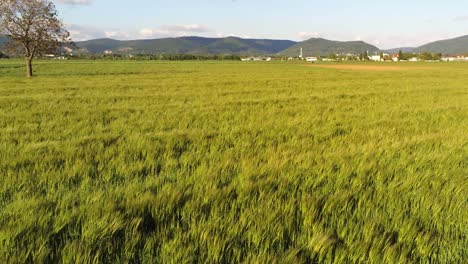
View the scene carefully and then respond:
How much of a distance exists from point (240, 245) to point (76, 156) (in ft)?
A: 12.3

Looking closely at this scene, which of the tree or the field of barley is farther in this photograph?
the tree

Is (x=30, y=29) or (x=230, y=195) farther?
(x=30, y=29)

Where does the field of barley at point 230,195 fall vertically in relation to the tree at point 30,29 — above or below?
below

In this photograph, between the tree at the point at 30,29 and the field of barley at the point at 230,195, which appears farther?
the tree at the point at 30,29

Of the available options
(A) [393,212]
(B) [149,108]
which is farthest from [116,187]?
(B) [149,108]

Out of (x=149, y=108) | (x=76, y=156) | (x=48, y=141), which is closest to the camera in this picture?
(x=76, y=156)

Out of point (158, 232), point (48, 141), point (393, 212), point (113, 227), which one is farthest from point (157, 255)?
point (48, 141)

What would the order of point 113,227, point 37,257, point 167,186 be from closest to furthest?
1. point 37,257
2. point 113,227
3. point 167,186

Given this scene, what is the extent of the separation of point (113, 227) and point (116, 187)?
113cm

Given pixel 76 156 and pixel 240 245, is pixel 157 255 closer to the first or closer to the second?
pixel 240 245

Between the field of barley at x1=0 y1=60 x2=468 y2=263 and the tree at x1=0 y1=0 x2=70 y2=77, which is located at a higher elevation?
the tree at x1=0 y1=0 x2=70 y2=77

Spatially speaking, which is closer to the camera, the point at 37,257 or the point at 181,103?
the point at 37,257

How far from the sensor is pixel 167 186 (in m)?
3.76

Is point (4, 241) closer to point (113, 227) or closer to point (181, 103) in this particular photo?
point (113, 227)
